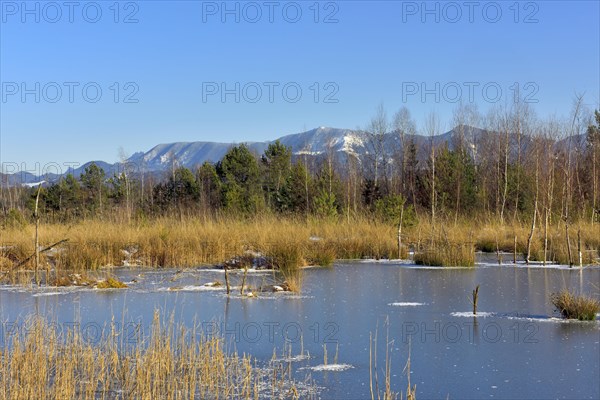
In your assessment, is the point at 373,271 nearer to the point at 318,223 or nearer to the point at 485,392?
the point at 318,223

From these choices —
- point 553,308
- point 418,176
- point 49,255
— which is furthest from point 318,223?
point 418,176

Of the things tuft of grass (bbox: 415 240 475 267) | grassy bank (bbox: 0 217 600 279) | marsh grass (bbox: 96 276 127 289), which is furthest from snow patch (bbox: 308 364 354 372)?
tuft of grass (bbox: 415 240 475 267)

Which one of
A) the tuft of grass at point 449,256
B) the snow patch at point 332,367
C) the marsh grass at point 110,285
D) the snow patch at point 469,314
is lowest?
the snow patch at point 332,367

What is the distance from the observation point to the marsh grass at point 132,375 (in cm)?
464

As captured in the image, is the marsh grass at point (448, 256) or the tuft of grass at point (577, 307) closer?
the tuft of grass at point (577, 307)

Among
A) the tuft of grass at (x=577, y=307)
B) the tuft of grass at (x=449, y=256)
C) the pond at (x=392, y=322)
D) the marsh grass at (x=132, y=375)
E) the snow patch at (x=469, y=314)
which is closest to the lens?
the marsh grass at (x=132, y=375)

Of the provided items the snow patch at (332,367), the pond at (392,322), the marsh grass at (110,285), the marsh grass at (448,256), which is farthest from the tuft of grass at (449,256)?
the snow patch at (332,367)

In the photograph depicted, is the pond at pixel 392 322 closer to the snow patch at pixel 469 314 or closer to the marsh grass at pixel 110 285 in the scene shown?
the snow patch at pixel 469 314

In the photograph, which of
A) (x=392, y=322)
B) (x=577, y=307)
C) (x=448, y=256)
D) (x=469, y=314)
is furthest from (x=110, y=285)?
(x=577, y=307)

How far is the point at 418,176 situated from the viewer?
31.7 metres

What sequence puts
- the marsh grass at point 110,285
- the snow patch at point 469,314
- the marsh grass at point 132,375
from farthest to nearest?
the marsh grass at point 110,285
the snow patch at point 469,314
the marsh grass at point 132,375

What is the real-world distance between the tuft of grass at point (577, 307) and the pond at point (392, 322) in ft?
0.55

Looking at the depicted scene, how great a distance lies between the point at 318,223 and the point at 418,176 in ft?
50.9

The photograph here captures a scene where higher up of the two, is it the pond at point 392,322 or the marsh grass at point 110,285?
the marsh grass at point 110,285
